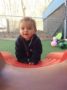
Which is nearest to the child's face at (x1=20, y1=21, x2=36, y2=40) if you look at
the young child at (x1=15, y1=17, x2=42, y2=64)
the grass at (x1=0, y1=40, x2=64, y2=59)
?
the young child at (x1=15, y1=17, x2=42, y2=64)

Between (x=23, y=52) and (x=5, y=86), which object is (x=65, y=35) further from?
(x=5, y=86)

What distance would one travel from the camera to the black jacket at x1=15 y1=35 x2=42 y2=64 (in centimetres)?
162

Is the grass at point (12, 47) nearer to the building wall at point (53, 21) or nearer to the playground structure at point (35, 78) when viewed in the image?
the building wall at point (53, 21)

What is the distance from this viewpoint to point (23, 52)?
1.66 meters

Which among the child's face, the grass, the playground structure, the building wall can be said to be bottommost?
the playground structure

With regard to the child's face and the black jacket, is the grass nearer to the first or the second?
the black jacket

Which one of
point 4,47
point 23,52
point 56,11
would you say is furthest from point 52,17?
point 23,52

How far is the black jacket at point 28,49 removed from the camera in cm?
162

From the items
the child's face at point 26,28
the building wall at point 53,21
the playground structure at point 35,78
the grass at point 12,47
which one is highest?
the building wall at point 53,21

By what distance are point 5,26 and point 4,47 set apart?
96cm

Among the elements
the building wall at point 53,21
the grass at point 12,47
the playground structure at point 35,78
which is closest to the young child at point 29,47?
the playground structure at point 35,78

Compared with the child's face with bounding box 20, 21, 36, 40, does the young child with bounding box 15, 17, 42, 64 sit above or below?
below

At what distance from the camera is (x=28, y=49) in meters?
1.63

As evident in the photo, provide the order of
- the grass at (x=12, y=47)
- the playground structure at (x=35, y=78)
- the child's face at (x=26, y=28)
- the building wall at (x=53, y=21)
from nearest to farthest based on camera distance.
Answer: the playground structure at (x=35, y=78)
the child's face at (x=26, y=28)
the grass at (x=12, y=47)
the building wall at (x=53, y=21)
